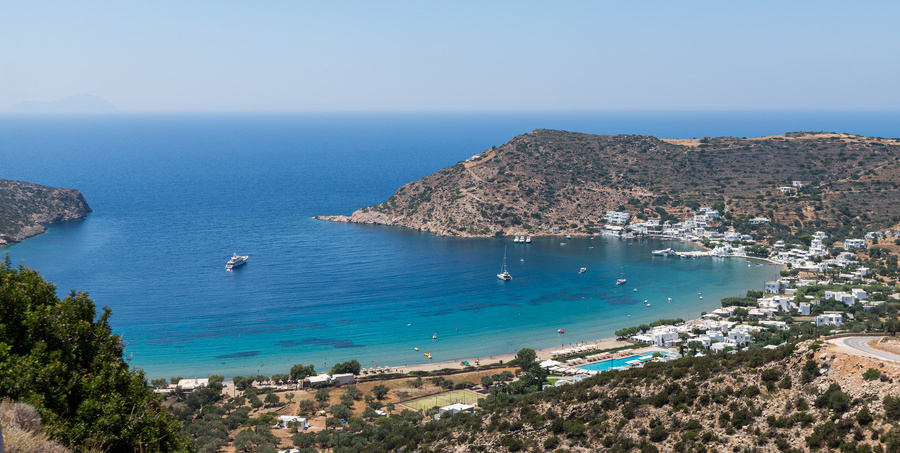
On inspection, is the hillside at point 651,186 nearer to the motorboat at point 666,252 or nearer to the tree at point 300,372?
the motorboat at point 666,252

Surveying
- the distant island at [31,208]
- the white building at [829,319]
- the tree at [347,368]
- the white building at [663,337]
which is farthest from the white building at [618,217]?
the distant island at [31,208]

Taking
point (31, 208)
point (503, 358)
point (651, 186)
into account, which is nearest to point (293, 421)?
point (503, 358)

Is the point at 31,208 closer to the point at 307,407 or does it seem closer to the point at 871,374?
the point at 307,407

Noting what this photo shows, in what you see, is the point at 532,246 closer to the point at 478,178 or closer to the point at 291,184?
the point at 478,178

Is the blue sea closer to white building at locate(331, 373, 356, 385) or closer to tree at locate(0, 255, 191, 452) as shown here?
white building at locate(331, 373, 356, 385)

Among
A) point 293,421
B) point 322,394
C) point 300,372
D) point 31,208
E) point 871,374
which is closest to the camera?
point 871,374
